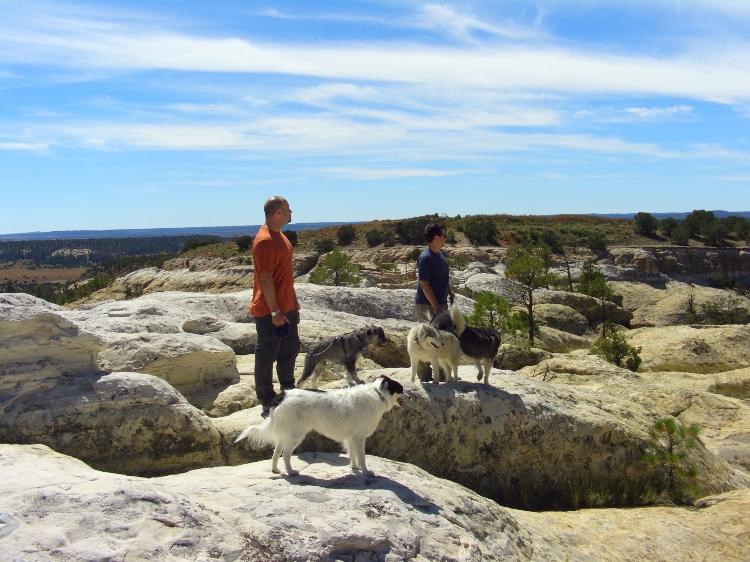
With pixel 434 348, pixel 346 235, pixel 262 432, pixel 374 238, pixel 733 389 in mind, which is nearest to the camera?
pixel 262 432

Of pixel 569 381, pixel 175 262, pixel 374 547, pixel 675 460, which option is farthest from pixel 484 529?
pixel 175 262

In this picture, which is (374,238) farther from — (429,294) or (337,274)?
(429,294)

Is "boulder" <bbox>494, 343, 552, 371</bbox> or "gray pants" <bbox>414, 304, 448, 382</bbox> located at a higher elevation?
"gray pants" <bbox>414, 304, 448, 382</bbox>

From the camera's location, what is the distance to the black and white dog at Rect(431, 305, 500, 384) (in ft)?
31.5

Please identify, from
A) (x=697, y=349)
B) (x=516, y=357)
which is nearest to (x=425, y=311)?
(x=516, y=357)

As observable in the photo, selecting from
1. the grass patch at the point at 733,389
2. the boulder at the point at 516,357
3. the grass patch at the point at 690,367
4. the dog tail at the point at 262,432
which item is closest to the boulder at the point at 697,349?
the grass patch at the point at 690,367

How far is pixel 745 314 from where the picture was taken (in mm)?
44719

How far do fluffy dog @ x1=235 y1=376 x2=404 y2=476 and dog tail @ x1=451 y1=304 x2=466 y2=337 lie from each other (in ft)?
7.38

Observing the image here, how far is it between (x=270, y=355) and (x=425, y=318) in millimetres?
2649

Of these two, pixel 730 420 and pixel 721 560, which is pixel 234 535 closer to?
pixel 721 560

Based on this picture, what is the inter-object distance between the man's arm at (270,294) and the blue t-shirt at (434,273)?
2447 mm

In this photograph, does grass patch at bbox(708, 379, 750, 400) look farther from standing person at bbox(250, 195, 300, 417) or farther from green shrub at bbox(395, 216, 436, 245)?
green shrub at bbox(395, 216, 436, 245)

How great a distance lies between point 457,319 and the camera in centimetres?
954

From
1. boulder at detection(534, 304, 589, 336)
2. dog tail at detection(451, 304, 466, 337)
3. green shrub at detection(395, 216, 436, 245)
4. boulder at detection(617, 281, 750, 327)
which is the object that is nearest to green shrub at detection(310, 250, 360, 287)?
boulder at detection(534, 304, 589, 336)
